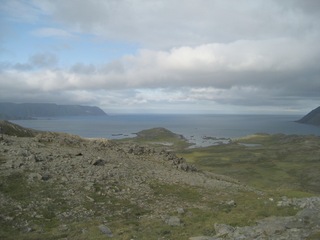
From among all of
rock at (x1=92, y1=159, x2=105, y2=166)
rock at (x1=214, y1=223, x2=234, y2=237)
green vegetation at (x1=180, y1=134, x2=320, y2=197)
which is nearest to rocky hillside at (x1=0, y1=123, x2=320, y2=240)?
rock at (x1=214, y1=223, x2=234, y2=237)

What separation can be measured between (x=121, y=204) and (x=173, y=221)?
638cm

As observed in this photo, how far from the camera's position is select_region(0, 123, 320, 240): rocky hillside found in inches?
862

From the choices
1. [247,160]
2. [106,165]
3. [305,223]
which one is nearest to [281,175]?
[247,160]

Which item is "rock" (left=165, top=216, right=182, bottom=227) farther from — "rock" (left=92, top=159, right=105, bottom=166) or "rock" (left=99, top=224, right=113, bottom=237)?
"rock" (left=92, top=159, right=105, bottom=166)

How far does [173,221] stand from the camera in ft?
83.2

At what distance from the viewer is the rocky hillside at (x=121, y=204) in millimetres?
21891

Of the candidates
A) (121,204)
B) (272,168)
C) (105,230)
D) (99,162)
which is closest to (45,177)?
(121,204)

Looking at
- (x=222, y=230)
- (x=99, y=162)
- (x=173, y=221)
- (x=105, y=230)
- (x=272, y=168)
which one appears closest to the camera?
(x=222, y=230)

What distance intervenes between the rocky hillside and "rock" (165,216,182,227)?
74mm

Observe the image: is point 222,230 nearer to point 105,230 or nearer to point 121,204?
point 105,230

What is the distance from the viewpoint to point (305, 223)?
828 inches

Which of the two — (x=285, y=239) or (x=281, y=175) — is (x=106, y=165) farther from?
(x=281, y=175)

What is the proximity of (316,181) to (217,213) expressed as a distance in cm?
10909

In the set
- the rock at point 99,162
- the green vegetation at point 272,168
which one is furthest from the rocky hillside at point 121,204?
the green vegetation at point 272,168
